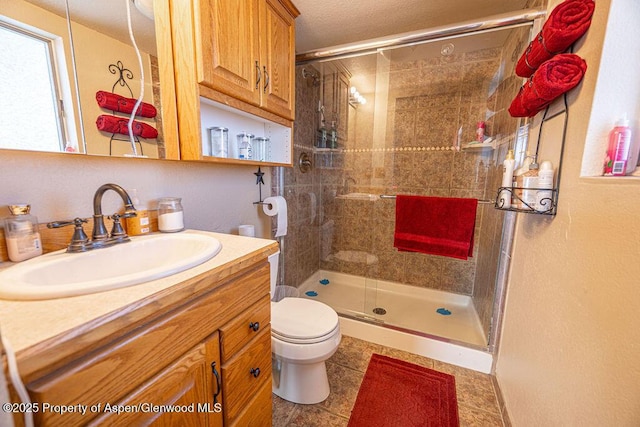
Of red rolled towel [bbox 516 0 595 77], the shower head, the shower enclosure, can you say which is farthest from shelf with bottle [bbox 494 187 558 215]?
the shower head

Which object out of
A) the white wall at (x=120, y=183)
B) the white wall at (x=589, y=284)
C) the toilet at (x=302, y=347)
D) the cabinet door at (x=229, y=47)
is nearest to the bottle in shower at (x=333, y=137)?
the white wall at (x=120, y=183)

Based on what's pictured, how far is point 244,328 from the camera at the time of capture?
0.76 metres

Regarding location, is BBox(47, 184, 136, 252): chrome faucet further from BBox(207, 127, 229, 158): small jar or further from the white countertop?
BBox(207, 127, 229, 158): small jar

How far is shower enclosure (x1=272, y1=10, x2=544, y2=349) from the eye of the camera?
5.96 feet

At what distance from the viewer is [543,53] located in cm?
91

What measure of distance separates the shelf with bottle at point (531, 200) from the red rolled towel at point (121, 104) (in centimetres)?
146

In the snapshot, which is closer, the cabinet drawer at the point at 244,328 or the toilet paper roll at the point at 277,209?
the cabinet drawer at the point at 244,328

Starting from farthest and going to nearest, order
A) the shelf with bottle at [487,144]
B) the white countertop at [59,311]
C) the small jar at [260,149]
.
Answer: the shelf with bottle at [487,144]
the small jar at [260,149]
the white countertop at [59,311]

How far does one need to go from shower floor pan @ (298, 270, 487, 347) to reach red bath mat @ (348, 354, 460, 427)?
0.27m

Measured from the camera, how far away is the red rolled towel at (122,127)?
83 cm

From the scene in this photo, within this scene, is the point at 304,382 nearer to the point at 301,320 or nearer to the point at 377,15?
the point at 301,320

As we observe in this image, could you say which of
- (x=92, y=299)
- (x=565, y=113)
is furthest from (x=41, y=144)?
(x=565, y=113)

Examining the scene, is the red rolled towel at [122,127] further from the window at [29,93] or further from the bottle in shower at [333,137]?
the bottle in shower at [333,137]

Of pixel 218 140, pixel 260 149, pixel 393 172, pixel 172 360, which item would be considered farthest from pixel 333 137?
pixel 172 360
